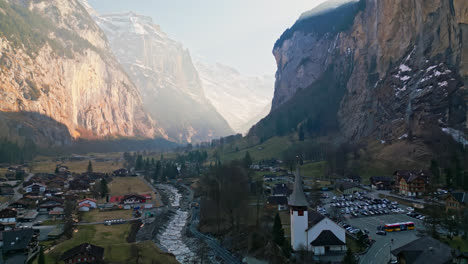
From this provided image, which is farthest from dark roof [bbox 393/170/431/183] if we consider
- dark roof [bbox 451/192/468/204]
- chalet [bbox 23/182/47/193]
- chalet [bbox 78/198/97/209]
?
chalet [bbox 23/182/47/193]

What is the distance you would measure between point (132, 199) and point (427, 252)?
67148mm

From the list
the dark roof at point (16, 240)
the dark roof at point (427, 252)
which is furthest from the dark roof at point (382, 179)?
the dark roof at point (16, 240)

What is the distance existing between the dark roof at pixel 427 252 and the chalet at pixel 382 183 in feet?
164

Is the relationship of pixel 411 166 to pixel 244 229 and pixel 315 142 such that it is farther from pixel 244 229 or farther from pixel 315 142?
pixel 315 142

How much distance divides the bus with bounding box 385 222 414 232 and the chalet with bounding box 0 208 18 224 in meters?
56.4

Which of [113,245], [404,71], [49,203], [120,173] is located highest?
[404,71]

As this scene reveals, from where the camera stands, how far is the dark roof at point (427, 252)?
Answer: 2928 centimetres

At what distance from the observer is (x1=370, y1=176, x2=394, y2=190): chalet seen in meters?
80.4

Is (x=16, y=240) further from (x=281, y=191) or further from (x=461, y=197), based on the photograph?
(x=461, y=197)

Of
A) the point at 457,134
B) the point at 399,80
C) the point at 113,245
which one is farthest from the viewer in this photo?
the point at 399,80

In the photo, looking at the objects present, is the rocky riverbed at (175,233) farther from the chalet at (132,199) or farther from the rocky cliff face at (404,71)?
the rocky cliff face at (404,71)

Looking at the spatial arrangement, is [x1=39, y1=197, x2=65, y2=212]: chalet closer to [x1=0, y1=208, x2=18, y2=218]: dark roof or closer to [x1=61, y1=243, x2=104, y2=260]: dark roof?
[x1=0, y1=208, x2=18, y2=218]: dark roof

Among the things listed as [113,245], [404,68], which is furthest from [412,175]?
[404,68]

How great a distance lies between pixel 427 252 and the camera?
30.5 metres
